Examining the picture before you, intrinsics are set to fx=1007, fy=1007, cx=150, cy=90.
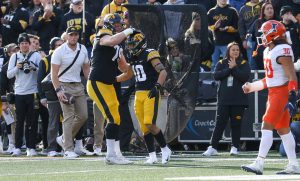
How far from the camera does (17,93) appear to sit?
17.7 metres

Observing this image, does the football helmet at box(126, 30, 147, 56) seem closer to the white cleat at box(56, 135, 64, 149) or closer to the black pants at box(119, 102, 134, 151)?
the white cleat at box(56, 135, 64, 149)

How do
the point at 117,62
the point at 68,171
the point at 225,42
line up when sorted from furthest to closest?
the point at 225,42 → the point at 117,62 → the point at 68,171

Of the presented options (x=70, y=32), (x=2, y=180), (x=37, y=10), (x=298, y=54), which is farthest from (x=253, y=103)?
(x=2, y=180)

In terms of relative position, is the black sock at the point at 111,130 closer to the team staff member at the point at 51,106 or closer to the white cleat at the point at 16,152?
the team staff member at the point at 51,106

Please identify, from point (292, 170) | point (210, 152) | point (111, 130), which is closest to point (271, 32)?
point (292, 170)

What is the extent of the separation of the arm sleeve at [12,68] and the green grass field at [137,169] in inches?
74.0

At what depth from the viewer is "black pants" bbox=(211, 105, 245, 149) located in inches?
661

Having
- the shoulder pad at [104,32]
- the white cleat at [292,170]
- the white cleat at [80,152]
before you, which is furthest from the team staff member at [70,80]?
the white cleat at [292,170]

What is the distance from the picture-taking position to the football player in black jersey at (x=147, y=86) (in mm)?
14250

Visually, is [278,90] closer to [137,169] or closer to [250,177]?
[250,177]

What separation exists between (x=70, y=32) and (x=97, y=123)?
1755mm

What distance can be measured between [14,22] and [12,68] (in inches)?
155

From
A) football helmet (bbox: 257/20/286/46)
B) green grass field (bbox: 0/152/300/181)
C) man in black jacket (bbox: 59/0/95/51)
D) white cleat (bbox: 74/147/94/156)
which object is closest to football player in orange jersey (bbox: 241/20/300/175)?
football helmet (bbox: 257/20/286/46)

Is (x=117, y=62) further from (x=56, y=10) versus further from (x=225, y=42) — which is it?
(x=56, y=10)
